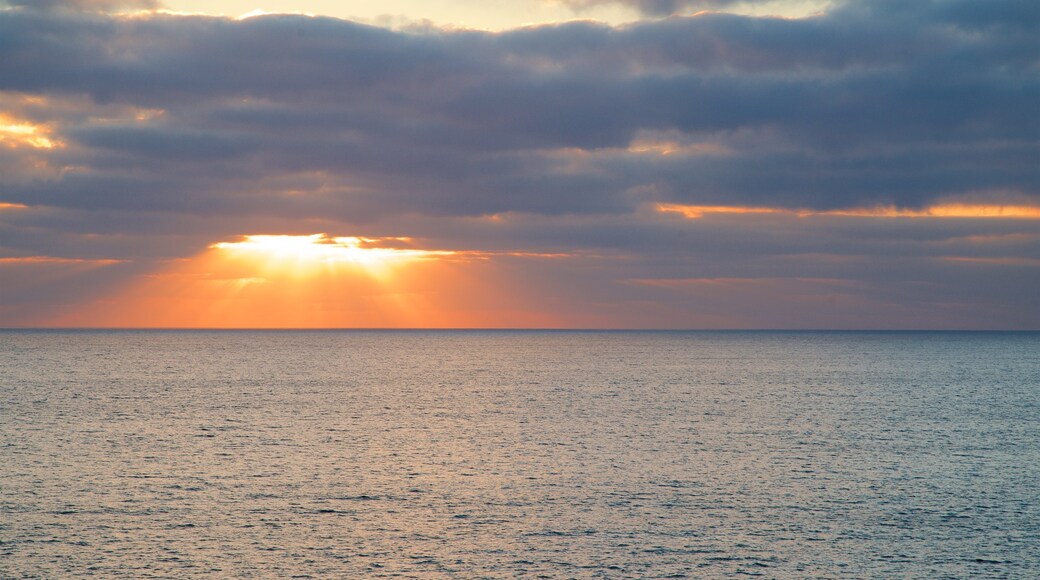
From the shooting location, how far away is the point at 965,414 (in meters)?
113

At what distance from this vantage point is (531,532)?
162 feet

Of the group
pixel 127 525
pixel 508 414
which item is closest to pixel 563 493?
pixel 127 525

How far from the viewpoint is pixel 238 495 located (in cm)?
5816

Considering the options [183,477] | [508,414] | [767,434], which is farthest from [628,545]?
[508,414]

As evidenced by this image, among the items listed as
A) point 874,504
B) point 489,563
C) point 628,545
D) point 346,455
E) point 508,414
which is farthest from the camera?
point 508,414

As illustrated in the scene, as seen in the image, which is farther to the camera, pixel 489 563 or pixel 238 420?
pixel 238 420

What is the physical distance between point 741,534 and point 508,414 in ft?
206

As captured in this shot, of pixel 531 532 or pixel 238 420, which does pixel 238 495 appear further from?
pixel 238 420

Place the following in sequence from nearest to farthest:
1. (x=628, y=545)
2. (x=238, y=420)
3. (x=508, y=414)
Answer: (x=628, y=545), (x=238, y=420), (x=508, y=414)

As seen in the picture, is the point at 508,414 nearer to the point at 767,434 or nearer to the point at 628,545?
the point at 767,434

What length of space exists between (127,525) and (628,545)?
26587 millimetres

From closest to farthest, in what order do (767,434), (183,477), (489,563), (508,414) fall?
(489,563)
(183,477)
(767,434)
(508,414)

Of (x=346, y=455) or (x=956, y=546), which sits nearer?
(x=956, y=546)

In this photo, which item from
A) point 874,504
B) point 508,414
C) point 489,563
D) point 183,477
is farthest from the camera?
point 508,414
